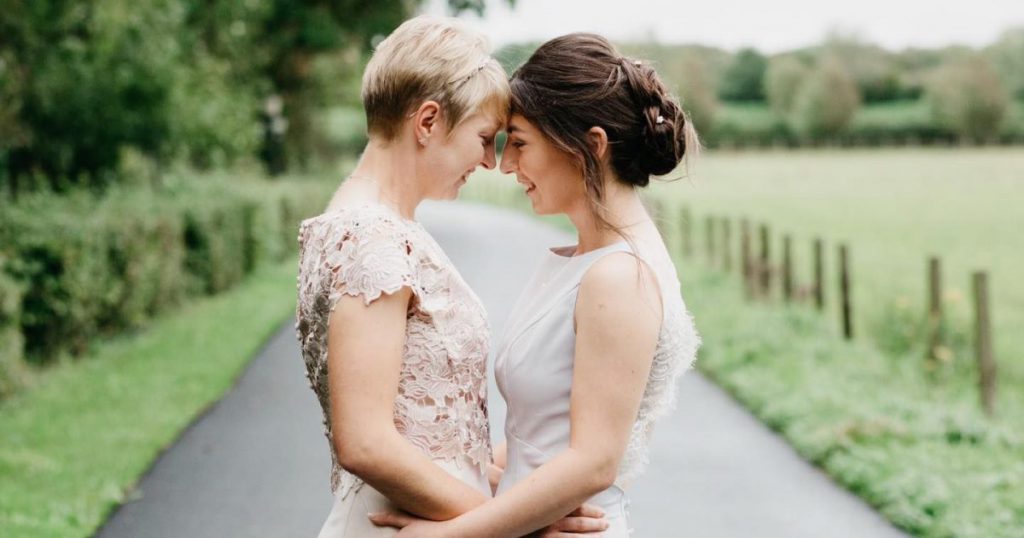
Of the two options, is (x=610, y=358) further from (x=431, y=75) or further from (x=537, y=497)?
(x=431, y=75)

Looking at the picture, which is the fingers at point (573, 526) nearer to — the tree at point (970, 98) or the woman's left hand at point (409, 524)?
the woman's left hand at point (409, 524)

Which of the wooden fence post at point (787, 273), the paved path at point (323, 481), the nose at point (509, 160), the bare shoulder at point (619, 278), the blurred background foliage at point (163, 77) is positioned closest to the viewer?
the bare shoulder at point (619, 278)

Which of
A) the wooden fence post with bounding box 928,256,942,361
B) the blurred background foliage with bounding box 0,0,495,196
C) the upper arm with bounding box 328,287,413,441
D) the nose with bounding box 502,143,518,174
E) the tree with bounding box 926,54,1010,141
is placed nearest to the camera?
the upper arm with bounding box 328,287,413,441

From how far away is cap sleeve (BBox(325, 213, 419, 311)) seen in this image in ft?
7.07

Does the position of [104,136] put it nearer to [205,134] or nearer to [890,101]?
[205,134]

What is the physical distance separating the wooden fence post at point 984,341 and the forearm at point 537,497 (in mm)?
7526

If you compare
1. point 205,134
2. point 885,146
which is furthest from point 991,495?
point 885,146

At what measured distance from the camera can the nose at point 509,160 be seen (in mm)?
2461

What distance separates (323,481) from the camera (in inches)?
266

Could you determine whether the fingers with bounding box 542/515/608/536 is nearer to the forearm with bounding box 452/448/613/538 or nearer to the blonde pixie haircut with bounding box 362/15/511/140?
the forearm with bounding box 452/448/613/538

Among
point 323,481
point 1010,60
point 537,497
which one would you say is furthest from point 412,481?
point 1010,60
